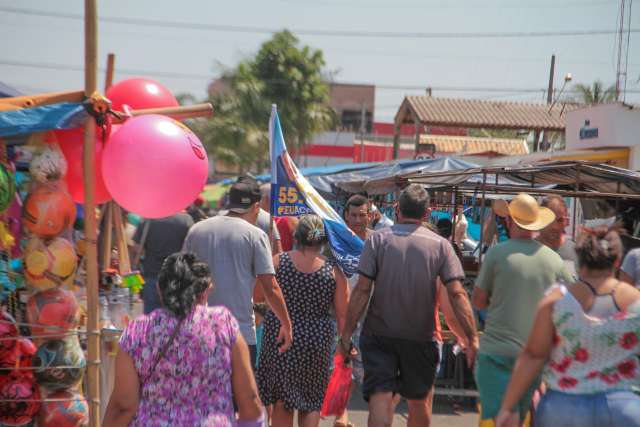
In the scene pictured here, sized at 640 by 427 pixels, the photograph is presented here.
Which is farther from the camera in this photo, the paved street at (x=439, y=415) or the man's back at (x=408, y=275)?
the paved street at (x=439, y=415)

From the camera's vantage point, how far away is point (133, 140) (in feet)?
14.9

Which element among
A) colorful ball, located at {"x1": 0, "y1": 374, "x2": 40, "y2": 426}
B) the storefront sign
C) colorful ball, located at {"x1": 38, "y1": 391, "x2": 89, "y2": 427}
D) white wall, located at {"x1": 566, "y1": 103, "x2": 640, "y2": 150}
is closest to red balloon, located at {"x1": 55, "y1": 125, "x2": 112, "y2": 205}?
colorful ball, located at {"x1": 0, "y1": 374, "x2": 40, "y2": 426}

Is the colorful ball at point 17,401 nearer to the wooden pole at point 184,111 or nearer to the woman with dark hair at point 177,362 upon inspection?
the woman with dark hair at point 177,362

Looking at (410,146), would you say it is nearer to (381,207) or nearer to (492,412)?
(381,207)

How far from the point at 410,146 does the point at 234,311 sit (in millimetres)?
40125

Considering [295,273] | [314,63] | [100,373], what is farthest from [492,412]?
[314,63]

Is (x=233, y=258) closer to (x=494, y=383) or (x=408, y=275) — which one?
(x=408, y=275)

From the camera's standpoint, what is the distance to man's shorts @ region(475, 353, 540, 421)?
14.5 feet

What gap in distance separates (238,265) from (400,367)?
1.28 metres

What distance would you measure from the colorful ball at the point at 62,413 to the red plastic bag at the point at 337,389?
5.53 feet

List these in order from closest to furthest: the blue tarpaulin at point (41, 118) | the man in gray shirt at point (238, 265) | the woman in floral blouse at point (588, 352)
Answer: the woman in floral blouse at point (588, 352) < the blue tarpaulin at point (41, 118) < the man in gray shirt at point (238, 265)

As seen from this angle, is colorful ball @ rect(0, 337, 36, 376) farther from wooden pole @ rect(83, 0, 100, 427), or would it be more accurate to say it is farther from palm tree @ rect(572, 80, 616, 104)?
palm tree @ rect(572, 80, 616, 104)

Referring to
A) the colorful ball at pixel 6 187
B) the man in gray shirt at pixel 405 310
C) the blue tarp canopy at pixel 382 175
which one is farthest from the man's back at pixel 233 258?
the blue tarp canopy at pixel 382 175

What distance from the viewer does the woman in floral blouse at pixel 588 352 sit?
326cm
